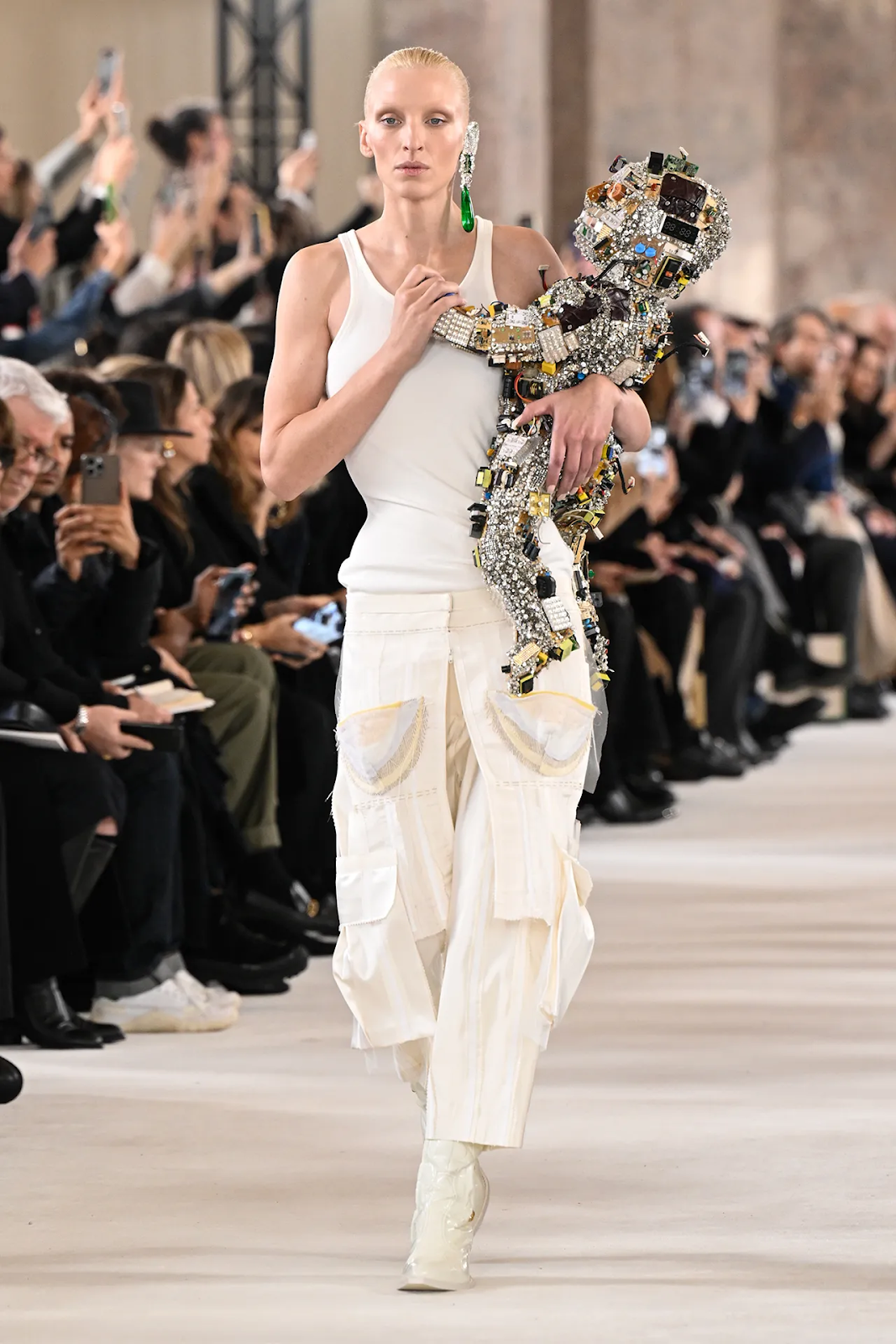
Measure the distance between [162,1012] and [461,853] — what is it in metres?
2.04

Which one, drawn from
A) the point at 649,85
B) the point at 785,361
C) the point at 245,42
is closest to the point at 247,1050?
the point at 785,361

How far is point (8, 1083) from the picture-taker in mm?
4867

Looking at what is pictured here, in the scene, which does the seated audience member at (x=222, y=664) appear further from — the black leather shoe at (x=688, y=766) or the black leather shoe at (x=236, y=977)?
the black leather shoe at (x=688, y=766)

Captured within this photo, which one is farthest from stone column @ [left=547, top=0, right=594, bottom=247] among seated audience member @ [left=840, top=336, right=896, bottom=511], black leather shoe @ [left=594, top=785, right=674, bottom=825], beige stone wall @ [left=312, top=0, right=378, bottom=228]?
black leather shoe @ [left=594, top=785, right=674, bottom=825]

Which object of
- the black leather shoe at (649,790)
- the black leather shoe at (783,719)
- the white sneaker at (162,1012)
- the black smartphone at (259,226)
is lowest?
the black leather shoe at (783,719)

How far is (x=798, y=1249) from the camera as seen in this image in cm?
389

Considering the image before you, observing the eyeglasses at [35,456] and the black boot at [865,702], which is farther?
the black boot at [865,702]

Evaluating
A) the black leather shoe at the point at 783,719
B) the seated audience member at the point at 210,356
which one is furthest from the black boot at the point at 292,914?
the black leather shoe at the point at 783,719

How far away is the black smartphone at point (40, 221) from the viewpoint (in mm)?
8562

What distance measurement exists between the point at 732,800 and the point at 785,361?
139 inches

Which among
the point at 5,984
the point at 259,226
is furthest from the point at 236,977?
the point at 259,226

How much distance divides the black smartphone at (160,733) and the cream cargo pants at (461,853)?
190 cm

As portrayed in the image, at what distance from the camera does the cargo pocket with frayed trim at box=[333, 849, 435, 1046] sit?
3.77 metres

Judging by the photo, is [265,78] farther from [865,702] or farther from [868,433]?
[865,702]
